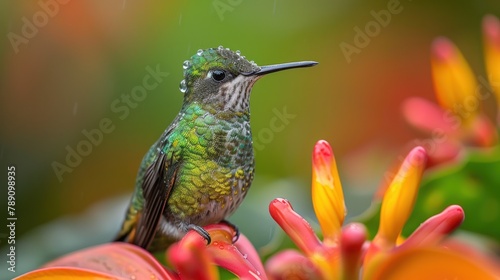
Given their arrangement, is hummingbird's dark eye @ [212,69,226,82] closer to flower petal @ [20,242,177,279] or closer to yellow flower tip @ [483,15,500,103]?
flower petal @ [20,242,177,279]

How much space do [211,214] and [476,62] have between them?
1403mm

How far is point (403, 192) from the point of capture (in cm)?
73

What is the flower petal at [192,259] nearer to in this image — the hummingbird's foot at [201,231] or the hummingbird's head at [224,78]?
the hummingbird's foot at [201,231]

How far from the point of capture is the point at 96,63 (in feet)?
5.74

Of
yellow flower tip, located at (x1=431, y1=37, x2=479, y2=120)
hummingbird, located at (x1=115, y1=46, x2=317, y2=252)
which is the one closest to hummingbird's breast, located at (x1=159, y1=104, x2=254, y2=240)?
hummingbird, located at (x1=115, y1=46, x2=317, y2=252)

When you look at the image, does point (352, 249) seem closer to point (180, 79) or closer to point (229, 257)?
point (229, 257)

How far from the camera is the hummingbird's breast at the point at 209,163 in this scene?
0.73 metres

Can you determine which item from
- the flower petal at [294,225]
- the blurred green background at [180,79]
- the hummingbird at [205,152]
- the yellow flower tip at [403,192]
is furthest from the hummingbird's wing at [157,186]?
the blurred green background at [180,79]

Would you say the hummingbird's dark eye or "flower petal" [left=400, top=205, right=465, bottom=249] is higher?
the hummingbird's dark eye

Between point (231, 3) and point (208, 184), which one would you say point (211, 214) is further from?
point (231, 3)

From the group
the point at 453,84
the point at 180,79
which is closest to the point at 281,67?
the point at 453,84

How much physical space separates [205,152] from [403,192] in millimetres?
190

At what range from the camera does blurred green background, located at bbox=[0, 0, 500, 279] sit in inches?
60.1

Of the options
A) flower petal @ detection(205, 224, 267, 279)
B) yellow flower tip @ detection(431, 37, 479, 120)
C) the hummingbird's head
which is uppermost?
the hummingbird's head
